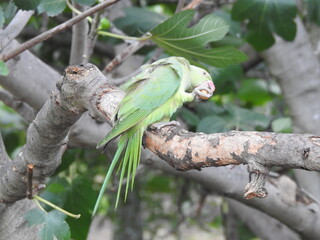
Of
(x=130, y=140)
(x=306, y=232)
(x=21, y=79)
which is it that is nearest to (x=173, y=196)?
(x=306, y=232)

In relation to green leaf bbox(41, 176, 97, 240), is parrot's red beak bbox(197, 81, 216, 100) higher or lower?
higher

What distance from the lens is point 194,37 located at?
1.46 metres

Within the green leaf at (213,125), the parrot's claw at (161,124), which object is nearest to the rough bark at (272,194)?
the green leaf at (213,125)

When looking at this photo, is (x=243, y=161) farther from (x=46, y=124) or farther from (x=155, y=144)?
(x=46, y=124)

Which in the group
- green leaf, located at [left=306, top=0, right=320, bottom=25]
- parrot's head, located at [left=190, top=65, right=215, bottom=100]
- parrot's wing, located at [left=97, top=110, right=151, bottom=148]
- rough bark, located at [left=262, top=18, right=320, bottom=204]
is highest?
parrot's wing, located at [left=97, top=110, right=151, bottom=148]

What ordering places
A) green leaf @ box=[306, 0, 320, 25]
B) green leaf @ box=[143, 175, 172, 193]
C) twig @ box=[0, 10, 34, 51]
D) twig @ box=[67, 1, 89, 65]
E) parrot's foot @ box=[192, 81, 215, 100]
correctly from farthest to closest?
green leaf @ box=[143, 175, 172, 193] < green leaf @ box=[306, 0, 320, 25] < twig @ box=[67, 1, 89, 65] < twig @ box=[0, 10, 34, 51] < parrot's foot @ box=[192, 81, 215, 100]

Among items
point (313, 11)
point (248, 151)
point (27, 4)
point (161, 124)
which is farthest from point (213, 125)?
point (248, 151)

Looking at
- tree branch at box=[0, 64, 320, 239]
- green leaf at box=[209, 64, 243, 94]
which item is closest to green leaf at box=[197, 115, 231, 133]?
green leaf at box=[209, 64, 243, 94]

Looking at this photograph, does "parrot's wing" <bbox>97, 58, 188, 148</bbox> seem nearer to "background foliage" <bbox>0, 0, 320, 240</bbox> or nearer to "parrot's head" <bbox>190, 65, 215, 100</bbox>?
"parrot's head" <bbox>190, 65, 215, 100</bbox>

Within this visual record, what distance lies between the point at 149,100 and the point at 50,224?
359 millimetres

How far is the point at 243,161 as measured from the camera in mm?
836

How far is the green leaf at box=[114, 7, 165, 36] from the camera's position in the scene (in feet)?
6.86

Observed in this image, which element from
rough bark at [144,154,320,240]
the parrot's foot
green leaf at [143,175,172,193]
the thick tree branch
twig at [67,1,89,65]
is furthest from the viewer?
green leaf at [143,175,172,193]

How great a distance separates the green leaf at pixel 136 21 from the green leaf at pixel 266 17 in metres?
0.33
